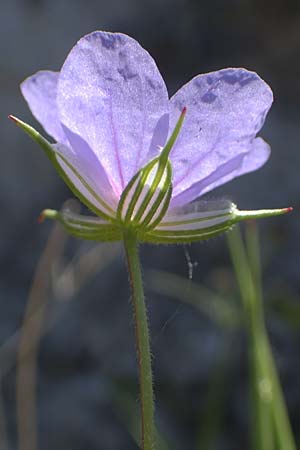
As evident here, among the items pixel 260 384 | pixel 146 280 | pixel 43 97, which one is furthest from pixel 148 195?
pixel 146 280

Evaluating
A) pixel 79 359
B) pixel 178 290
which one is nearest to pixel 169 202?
pixel 178 290

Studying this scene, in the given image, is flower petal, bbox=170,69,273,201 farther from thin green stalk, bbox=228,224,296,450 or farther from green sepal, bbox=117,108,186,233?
thin green stalk, bbox=228,224,296,450

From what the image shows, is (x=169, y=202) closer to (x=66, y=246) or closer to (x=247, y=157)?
Result: (x=247, y=157)

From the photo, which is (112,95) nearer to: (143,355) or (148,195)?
(148,195)

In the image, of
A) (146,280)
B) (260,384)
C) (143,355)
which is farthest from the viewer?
(146,280)

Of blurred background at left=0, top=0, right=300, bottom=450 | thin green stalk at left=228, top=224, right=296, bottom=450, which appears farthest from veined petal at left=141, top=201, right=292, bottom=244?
blurred background at left=0, top=0, right=300, bottom=450

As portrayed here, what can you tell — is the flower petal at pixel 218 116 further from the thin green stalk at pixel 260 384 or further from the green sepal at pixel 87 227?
the thin green stalk at pixel 260 384

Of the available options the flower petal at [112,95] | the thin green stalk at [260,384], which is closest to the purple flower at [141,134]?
the flower petal at [112,95]
